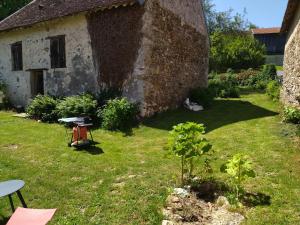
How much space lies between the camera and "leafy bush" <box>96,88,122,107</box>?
13812 mm

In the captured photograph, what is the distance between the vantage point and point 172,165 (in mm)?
8438

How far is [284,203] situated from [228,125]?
6465mm

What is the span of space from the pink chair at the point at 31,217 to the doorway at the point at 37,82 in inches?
568

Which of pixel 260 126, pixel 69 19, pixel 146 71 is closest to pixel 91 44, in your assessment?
pixel 69 19

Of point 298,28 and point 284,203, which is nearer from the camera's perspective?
point 284,203

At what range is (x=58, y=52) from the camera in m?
16.4

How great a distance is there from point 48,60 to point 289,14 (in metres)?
11.4

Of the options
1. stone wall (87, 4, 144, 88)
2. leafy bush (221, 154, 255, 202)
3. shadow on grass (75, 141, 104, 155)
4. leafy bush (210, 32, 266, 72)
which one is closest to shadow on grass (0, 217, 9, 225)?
shadow on grass (75, 141, 104, 155)

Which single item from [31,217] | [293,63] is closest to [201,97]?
[293,63]

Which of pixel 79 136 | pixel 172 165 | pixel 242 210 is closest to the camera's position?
→ pixel 242 210

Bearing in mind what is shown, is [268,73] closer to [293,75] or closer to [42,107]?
[293,75]

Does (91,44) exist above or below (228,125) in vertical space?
above

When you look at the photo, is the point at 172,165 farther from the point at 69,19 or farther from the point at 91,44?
the point at 69,19

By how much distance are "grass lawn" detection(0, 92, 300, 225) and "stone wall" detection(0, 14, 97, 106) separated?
3.14 m
